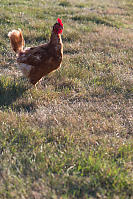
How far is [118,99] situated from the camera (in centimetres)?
481

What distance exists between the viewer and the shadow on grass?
4.47 metres

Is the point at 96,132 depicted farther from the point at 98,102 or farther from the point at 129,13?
the point at 129,13

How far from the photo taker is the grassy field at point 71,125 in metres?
2.73

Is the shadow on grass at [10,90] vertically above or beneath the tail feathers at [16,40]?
beneath

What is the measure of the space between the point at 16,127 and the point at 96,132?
3.99 ft

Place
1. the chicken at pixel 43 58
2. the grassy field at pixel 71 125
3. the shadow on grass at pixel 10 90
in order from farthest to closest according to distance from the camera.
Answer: the chicken at pixel 43 58, the shadow on grass at pixel 10 90, the grassy field at pixel 71 125

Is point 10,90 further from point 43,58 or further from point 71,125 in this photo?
point 71,125

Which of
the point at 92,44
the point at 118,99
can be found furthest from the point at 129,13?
the point at 118,99

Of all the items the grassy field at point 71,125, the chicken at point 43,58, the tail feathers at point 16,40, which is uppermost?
the tail feathers at point 16,40

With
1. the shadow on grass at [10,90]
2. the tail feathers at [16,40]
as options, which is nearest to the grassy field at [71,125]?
the shadow on grass at [10,90]

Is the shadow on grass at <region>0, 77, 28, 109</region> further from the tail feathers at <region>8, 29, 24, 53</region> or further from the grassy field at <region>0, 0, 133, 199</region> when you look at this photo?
the tail feathers at <region>8, 29, 24, 53</region>

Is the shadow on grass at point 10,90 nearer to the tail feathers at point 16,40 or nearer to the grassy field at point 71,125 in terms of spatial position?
the grassy field at point 71,125

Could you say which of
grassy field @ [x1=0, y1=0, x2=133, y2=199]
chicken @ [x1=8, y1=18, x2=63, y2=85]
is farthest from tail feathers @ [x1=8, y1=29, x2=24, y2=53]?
grassy field @ [x1=0, y1=0, x2=133, y2=199]

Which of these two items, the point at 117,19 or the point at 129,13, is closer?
the point at 117,19
